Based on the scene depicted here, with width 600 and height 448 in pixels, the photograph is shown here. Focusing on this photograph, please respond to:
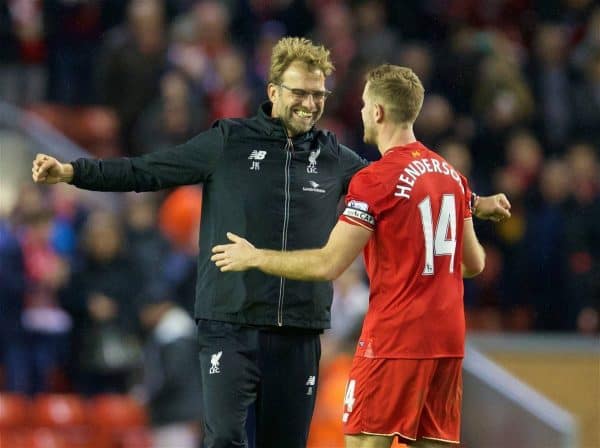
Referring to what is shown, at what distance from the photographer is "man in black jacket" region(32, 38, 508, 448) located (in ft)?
20.1

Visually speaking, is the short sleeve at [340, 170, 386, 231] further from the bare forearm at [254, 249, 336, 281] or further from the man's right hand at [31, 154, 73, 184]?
the man's right hand at [31, 154, 73, 184]

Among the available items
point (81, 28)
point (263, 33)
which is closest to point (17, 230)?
point (81, 28)

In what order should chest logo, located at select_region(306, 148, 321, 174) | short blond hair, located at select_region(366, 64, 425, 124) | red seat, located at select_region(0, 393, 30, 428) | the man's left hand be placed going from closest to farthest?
the man's left hand
short blond hair, located at select_region(366, 64, 425, 124)
chest logo, located at select_region(306, 148, 321, 174)
red seat, located at select_region(0, 393, 30, 428)

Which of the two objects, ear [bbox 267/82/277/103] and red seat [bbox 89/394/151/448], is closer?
ear [bbox 267/82/277/103]

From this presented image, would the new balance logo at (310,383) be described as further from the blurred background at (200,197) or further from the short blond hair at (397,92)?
the blurred background at (200,197)

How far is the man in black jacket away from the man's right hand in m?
0.12

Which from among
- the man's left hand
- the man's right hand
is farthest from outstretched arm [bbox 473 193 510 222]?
the man's right hand

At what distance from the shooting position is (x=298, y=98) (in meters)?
6.24

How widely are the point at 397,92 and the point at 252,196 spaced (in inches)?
33.3

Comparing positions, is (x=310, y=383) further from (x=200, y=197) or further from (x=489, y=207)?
(x=200, y=197)

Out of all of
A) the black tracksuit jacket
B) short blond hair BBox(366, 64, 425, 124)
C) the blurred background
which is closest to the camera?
short blond hair BBox(366, 64, 425, 124)

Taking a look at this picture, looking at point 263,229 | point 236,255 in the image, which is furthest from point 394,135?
point 236,255

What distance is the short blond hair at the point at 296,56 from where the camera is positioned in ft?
20.5

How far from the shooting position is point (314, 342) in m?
6.35
